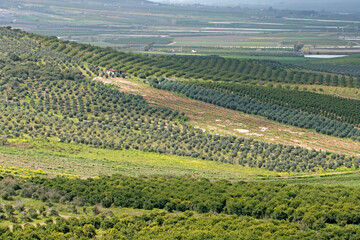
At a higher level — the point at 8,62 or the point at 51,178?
Answer: the point at 8,62

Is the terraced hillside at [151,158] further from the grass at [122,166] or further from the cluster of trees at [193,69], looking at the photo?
the cluster of trees at [193,69]

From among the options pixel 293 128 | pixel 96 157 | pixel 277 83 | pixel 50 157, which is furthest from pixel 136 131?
pixel 277 83

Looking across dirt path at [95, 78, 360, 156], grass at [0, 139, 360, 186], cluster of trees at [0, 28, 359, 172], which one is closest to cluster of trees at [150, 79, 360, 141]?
dirt path at [95, 78, 360, 156]

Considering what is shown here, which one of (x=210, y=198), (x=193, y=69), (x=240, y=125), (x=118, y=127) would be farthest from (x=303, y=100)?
(x=210, y=198)

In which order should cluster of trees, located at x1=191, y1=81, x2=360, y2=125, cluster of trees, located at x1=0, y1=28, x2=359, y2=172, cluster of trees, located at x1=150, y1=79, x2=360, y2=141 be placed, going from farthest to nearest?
cluster of trees, located at x1=191, y1=81, x2=360, y2=125 → cluster of trees, located at x1=150, y1=79, x2=360, y2=141 → cluster of trees, located at x1=0, y1=28, x2=359, y2=172

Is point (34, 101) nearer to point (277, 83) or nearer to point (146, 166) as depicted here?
point (146, 166)

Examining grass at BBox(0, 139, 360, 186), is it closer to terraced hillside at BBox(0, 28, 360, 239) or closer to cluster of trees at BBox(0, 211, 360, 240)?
terraced hillside at BBox(0, 28, 360, 239)
